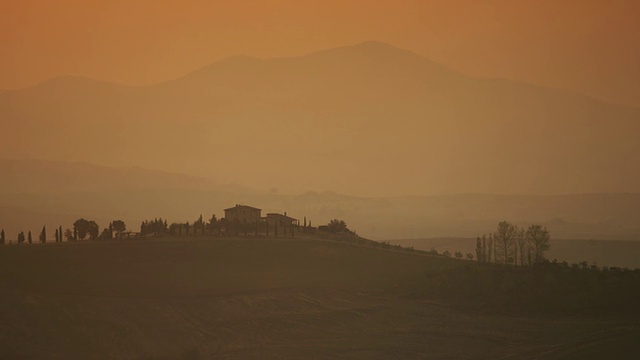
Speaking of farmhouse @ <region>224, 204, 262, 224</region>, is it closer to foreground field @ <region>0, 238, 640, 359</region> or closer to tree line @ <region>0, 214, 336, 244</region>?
tree line @ <region>0, 214, 336, 244</region>

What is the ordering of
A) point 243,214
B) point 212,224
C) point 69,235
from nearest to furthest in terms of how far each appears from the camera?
point 69,235
point 212,224
point 243,214

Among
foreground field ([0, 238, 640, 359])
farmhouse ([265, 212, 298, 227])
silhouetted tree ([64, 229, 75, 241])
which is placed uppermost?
farmhouse ([265, 212, 298, 227])

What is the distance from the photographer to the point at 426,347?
65.4m

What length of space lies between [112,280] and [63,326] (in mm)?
13482

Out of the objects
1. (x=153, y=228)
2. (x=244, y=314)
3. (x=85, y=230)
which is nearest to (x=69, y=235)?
(x=85, y=230)

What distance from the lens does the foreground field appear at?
63531 millimetres

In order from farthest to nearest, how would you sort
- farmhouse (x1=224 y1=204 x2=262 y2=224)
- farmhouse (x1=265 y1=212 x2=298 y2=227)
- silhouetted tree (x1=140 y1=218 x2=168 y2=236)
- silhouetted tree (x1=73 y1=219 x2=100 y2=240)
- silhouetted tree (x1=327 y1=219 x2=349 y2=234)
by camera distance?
silhouetted tree (x1=327 y1=219 x2=349 y2=234) → farmhouse (x1=265 y1=212 x2=298 y2=227) → farmhouse (x1=224 y1=204 x2=262 y2=224) → silhouetted tree (x1=140 y1=218 x2=168 y2=236) → silhouetted tree (x1=73 y1=219 x2=100 y2=240)

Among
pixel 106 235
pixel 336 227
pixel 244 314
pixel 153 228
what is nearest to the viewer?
pixel 244 314

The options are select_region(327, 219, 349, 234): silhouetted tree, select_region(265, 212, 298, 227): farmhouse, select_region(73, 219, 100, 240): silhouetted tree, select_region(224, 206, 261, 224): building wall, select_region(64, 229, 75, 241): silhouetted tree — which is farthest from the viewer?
select_region(327, 219, 349, 234): silhouetted tree

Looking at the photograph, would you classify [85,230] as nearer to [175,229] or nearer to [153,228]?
[153,228]

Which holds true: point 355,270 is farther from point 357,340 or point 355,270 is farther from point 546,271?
point 357,340

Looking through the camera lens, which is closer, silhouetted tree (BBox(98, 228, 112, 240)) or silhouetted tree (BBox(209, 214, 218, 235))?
silhouetted tree (BBox(98, 228, 112, 240))

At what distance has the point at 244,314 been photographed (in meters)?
72.2

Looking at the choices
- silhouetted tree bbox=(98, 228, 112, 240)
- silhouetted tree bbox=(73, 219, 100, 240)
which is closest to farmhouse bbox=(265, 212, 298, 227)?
silhouetted tree bbox=(98, 228, 112, 240)
